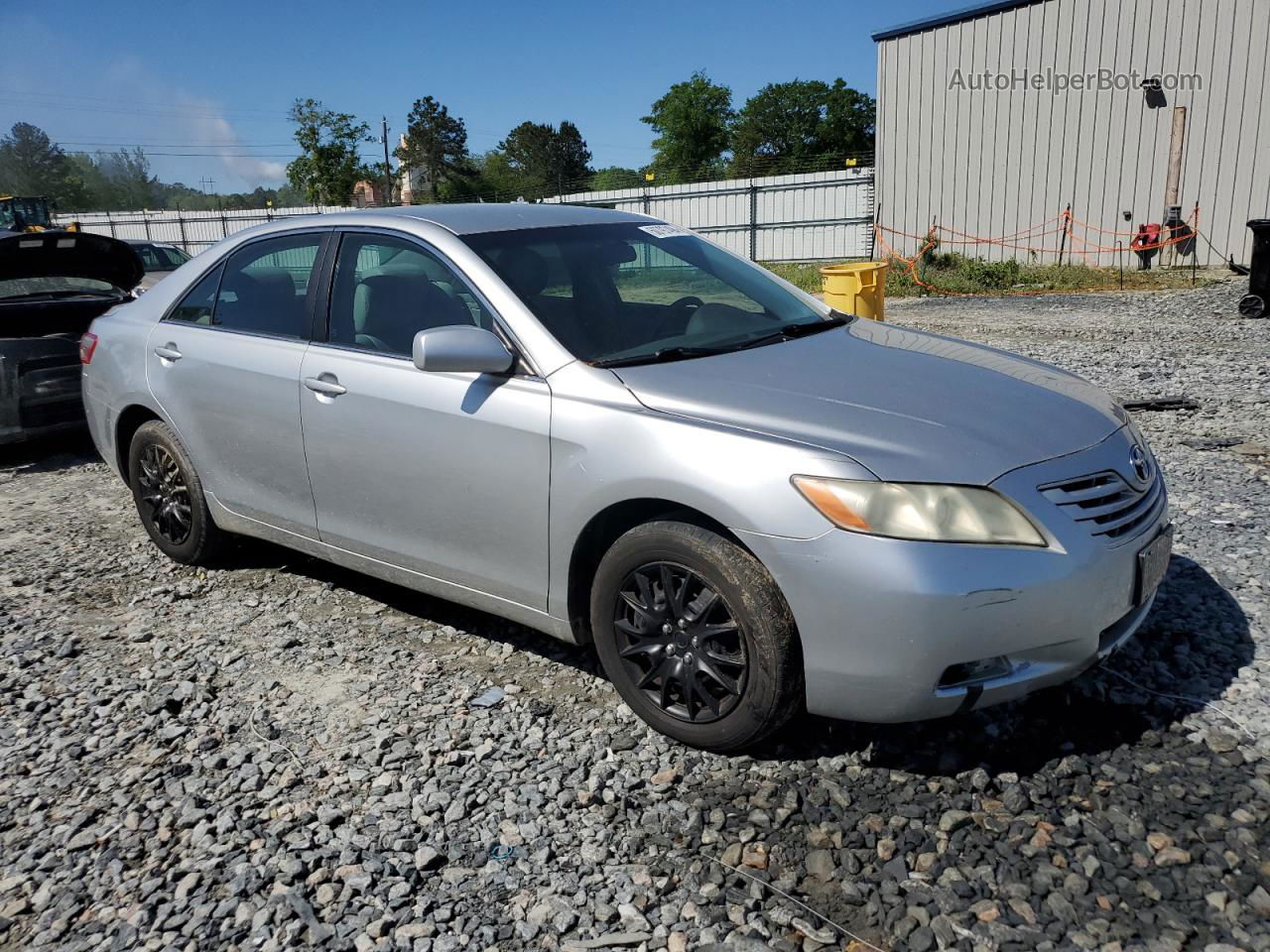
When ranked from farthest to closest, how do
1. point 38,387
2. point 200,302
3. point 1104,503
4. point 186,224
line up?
point 186,224 < point 38,387 < point 200,302 < point 1104,503

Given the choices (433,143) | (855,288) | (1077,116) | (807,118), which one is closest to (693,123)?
(807,118)

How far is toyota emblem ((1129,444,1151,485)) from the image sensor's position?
3090 mm

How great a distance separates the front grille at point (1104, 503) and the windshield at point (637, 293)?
1.27m

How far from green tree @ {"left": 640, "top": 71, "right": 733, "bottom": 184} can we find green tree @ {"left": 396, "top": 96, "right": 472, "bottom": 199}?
60.5 ft

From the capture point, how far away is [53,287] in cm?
806

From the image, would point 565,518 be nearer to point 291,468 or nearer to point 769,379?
point 769,379

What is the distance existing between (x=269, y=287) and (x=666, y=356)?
6.74 ft

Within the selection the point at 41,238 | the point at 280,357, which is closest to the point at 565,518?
the point at 280,357

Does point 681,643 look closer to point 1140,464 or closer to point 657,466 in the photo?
point 657,466

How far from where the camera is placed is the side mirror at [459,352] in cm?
331

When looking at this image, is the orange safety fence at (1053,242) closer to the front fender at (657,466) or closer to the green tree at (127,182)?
the front fender at (657,466)

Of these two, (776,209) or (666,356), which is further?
(776,209)

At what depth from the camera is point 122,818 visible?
9.71 ft

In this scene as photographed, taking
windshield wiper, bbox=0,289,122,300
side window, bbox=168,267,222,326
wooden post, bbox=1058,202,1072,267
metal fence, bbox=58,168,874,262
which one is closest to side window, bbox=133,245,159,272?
windshield wiper, bbox=0,289,122,300
